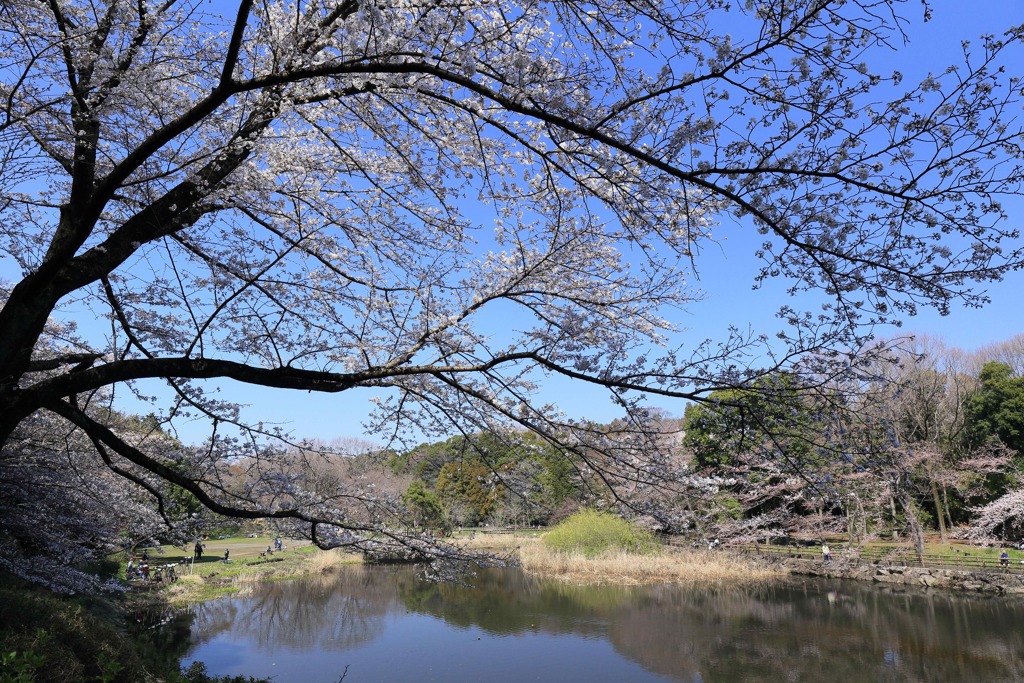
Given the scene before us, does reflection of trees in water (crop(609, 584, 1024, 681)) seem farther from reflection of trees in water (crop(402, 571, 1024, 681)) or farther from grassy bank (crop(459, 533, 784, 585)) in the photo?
grassy bank (crop(459, 533, 784, 585))

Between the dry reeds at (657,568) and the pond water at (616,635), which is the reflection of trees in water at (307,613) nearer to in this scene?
the pond water at (616,635)

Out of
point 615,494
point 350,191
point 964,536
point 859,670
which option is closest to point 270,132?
point 350,191

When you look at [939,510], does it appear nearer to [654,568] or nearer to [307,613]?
[654,568]

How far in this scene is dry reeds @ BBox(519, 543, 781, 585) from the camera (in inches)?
580

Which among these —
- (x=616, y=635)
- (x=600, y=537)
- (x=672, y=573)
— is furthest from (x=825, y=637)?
(x=600, y=537)

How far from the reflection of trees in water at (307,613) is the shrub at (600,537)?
5233 millimetres

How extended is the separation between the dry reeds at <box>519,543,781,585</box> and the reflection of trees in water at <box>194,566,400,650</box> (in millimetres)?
4580

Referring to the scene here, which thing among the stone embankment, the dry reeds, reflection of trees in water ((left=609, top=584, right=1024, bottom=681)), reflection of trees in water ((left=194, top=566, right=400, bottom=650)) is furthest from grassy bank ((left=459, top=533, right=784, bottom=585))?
reflection of trees in water ((left=194, top=566, right=400, bottom=650))

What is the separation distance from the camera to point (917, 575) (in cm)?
1298

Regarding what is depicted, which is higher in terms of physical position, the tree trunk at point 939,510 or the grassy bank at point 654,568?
Result: the tree trunk at point 939,510

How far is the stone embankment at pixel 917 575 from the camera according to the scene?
11.7 meters

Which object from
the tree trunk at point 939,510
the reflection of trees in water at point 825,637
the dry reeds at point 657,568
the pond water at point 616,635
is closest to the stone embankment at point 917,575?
the pond water at point 616,635

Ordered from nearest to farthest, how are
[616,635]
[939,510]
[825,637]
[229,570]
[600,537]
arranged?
[825,637] < [616,635] < [229,570] < [939,510] < [600,537]

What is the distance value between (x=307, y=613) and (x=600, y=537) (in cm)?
867
